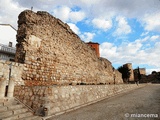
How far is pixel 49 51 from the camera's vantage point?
906 centimetres

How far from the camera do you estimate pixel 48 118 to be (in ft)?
15.9

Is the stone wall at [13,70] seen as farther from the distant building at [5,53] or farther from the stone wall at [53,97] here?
the distant building at [5,53]

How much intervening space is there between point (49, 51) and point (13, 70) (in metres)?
2.98

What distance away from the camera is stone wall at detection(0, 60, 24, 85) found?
598 cm

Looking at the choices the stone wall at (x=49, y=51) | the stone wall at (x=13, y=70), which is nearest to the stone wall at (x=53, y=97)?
the stone wall at (x=13, y=70)

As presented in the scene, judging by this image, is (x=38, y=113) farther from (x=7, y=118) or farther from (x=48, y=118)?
(x=7, y=118)

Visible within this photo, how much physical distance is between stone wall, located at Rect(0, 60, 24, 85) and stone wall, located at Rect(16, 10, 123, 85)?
11.1 inches

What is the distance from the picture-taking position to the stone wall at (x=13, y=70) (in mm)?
5982

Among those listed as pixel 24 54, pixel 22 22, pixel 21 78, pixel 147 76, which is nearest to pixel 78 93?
pixel 21 78

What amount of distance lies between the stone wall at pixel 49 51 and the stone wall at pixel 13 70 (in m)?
0.28

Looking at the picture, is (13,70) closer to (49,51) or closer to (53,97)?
(53,97)

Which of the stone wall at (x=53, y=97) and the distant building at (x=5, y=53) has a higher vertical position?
the distant building at (x=5, y=53)

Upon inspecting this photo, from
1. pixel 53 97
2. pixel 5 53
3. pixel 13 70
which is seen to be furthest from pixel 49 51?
pixel 5 53

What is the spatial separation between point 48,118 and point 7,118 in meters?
1.28
